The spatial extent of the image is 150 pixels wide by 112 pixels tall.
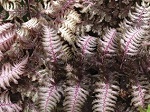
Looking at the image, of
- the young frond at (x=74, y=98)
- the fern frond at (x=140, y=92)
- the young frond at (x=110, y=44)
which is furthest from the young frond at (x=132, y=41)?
the young frond at (x=74, y=98)

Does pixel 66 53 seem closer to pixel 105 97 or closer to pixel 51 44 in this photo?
pixel 51 44

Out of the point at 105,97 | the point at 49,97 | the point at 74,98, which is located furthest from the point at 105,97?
the point at 49,97

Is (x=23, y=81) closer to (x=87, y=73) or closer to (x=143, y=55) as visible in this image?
(x=87, y=73)

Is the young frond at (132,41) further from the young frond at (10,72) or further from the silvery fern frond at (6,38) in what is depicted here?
the silvery fern frond at (6,38)

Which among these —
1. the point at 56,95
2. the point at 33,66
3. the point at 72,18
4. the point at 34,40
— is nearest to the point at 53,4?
the point at 72,18

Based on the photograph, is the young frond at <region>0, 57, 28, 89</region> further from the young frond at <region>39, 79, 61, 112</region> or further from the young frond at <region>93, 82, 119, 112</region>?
the young frond at <region>93, 82, 119, 112</region>
